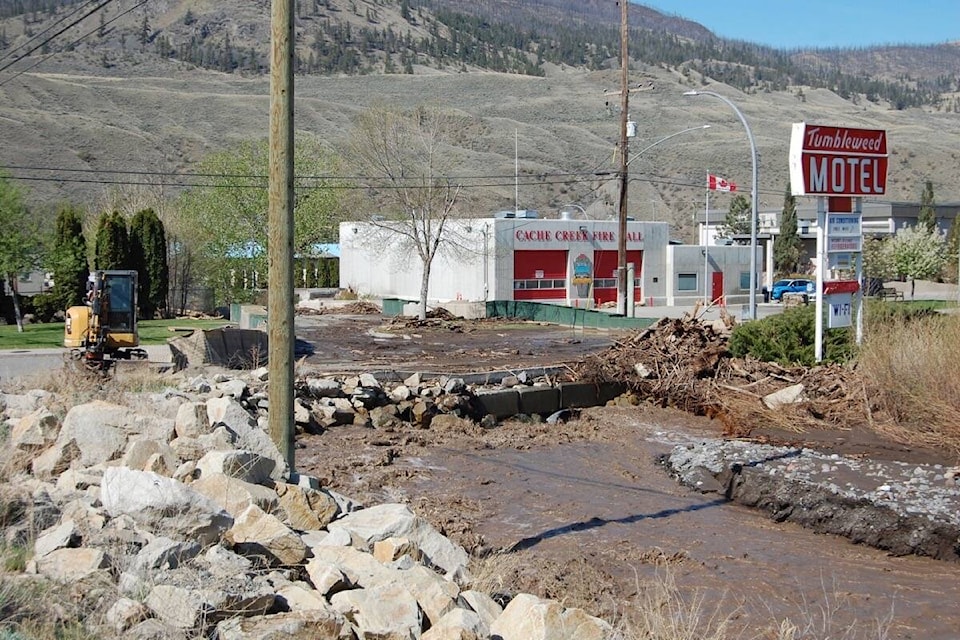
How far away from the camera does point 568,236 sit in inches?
2317

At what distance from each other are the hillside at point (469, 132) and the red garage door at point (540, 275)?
45.0 ft

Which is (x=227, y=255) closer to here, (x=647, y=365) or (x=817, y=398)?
(x=647, y=365)

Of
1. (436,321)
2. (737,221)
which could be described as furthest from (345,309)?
(737,221)

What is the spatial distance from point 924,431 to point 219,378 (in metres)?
13.6

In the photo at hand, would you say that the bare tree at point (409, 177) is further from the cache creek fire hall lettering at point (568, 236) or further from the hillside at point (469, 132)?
the hillside at point (469, 132)

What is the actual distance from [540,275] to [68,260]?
2432cm

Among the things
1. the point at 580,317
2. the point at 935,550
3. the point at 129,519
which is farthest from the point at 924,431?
the point at 580,317

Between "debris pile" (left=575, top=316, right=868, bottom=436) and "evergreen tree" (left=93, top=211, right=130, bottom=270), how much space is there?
28.7 metres

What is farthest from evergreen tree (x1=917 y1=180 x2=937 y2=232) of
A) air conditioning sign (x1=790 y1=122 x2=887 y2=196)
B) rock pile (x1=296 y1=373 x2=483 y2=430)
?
rock pile (x1=296 y1=373 x2=483 y2=430)

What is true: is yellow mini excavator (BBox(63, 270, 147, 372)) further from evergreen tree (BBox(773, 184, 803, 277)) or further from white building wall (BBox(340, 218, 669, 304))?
evergreen tree (BBox(773, 184, 803, 277))

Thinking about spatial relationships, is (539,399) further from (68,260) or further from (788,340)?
(68,260)

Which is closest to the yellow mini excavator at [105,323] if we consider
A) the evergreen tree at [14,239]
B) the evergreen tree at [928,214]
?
the evergreen tree at [14,239]

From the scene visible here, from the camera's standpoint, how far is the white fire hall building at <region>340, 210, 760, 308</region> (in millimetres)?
56344

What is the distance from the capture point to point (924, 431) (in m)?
19.8
